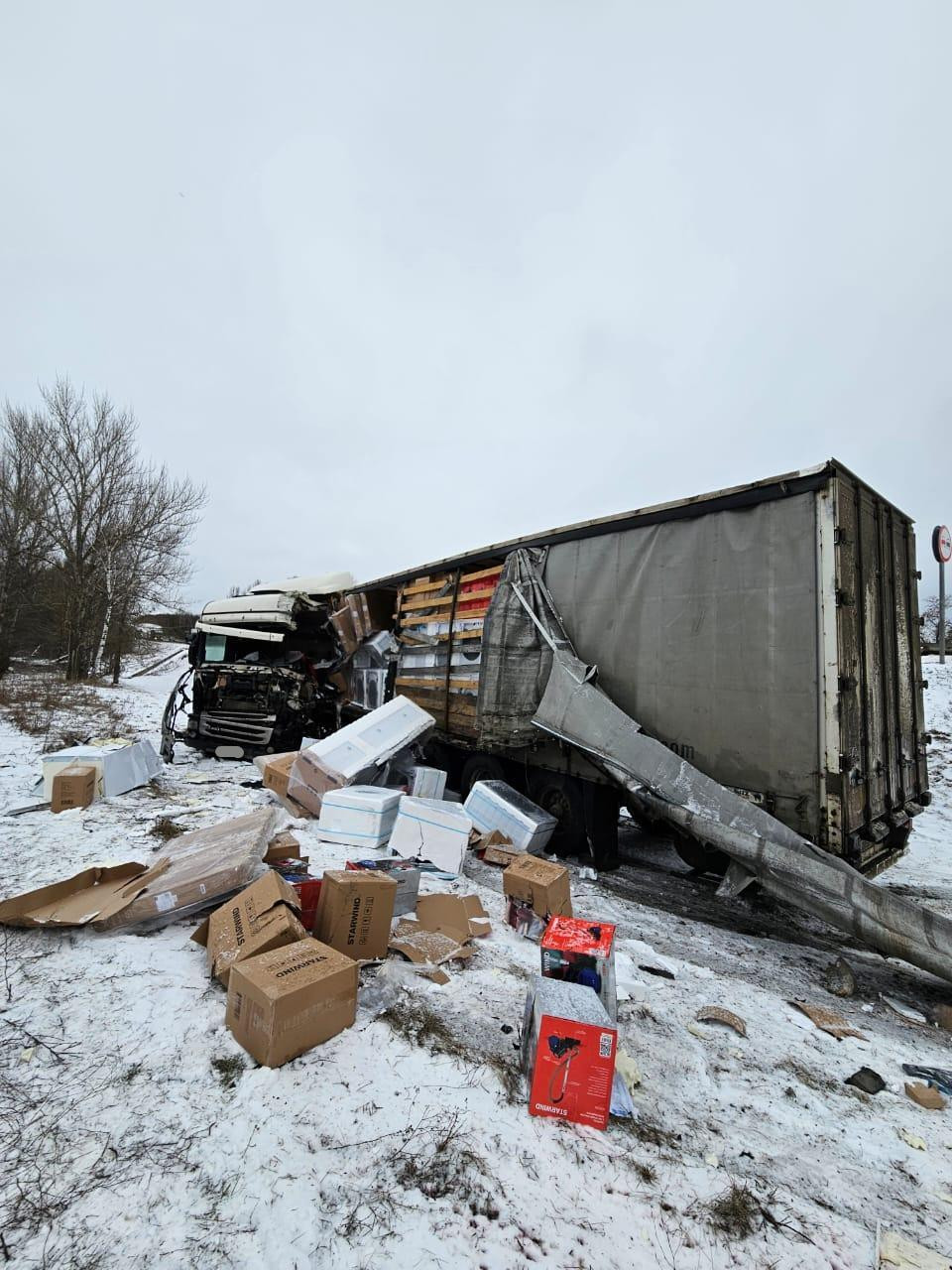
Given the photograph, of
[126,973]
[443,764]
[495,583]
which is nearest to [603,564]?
[495,583]

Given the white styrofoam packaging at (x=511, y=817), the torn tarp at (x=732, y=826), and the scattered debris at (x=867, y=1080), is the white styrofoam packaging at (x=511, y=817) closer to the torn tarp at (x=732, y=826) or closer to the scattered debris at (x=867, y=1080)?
the torn tarp at (x=732, y=826)

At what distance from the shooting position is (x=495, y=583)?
554 centimetres

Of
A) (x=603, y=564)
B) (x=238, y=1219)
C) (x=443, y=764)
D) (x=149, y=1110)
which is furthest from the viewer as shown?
(x=443, y=764)

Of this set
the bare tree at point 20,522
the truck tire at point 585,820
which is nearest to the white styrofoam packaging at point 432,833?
the truck tire at point 585,820

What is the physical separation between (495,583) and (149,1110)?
14.9 feet

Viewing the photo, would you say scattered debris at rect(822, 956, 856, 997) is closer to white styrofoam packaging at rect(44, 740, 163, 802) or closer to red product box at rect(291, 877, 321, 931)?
red product box at rect(291, 877, 321, 931)

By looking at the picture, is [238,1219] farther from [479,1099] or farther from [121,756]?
[121,756]

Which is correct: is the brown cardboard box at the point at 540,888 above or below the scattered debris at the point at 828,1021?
above

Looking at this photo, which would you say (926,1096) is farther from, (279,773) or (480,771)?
(279,773)

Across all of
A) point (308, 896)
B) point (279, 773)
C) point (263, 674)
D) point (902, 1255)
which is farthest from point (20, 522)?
point (902, 1255)

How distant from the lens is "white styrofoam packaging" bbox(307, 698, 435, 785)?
5086 millimetres

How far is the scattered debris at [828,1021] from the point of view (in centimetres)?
258

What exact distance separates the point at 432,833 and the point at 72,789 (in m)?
3.40

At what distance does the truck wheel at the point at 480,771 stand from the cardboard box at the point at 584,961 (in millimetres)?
3373
